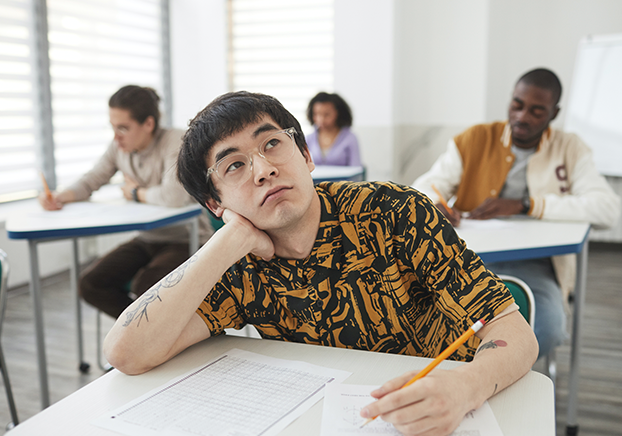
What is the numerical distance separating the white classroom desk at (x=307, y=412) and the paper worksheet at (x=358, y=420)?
1cm

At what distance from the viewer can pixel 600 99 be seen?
460 cm

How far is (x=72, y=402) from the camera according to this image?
0.92 meters

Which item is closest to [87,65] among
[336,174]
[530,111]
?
[336,174]

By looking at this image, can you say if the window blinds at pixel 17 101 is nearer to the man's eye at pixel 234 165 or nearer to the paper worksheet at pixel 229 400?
the man's eye at pixel 234 165

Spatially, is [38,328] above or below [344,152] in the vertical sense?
below

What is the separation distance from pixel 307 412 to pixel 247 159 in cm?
55

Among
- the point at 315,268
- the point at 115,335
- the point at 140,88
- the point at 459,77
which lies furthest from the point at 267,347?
the point at 459,77

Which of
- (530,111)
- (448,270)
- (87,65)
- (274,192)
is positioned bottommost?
(448,270)

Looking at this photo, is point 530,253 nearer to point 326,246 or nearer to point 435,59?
point 326,246

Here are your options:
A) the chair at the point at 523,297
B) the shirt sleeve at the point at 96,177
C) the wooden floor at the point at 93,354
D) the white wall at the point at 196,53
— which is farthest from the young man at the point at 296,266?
the white wall at the point at 196,53

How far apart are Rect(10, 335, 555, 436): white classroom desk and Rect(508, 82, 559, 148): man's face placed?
1.71m

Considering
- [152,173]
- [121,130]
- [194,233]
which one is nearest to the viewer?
[194,233]

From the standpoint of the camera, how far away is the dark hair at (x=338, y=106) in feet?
15.3

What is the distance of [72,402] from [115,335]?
177mm
